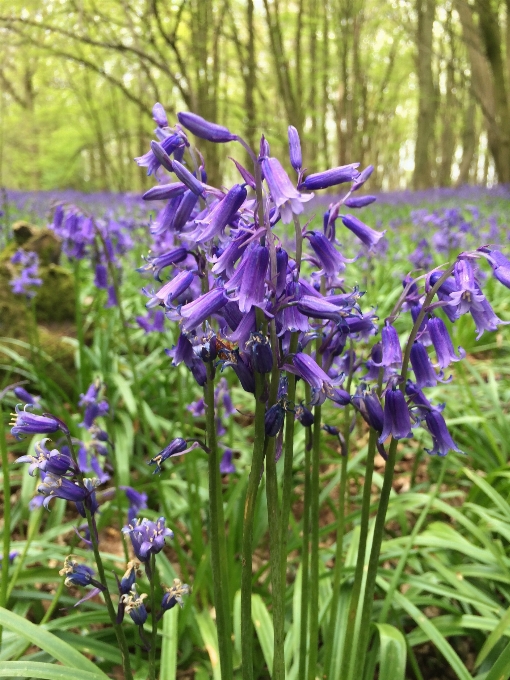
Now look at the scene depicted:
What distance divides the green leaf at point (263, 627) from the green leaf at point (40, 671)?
80 centimetres

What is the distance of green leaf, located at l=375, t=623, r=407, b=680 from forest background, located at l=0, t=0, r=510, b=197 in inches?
192

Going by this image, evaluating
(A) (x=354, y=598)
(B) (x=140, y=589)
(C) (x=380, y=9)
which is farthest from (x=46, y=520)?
(C) (x=380, y=9)

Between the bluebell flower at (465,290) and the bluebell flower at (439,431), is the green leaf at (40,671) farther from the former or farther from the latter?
the bluebell flower at (465,290)

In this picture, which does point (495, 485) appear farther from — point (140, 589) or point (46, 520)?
point (46, 520)

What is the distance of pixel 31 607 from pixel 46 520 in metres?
0.85

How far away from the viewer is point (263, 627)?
7.22 ft

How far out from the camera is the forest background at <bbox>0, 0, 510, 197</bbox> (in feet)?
20.5

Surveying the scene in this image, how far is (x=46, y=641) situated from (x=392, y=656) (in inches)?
47.0

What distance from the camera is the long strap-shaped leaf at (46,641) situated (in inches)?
60.4

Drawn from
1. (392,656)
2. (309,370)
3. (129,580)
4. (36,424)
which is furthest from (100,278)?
(392,656)

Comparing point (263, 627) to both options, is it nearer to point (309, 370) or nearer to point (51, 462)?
point (51, 462)

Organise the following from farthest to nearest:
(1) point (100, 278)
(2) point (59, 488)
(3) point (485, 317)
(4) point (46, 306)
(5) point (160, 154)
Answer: (4) point (46, 306) → (1) point (100, 278) → (2) point (59, 488) → (3) point (485, 317) → (5) point (160, 154)

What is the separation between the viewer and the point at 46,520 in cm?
350

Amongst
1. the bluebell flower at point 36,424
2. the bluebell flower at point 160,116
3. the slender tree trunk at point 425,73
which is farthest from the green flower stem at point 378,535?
the slender tree trunk at point 425,73
